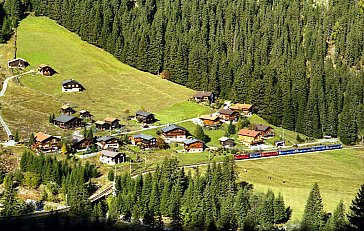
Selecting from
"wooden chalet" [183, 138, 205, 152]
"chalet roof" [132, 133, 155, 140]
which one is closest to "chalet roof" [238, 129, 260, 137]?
"wooden chalet" [183, 138, 205, 152]

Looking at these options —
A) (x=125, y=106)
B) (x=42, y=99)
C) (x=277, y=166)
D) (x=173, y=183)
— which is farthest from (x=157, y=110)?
(x=173, y=183)

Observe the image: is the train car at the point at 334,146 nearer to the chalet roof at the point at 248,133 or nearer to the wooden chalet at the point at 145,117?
the chalet roof at the point at 248,133

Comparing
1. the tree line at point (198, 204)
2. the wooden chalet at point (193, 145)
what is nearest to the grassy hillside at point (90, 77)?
the wooden chalet at point (193, 145)

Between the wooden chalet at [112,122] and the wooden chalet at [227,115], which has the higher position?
the wooden chalet at [227,115]

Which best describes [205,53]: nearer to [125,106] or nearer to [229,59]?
[229,59]

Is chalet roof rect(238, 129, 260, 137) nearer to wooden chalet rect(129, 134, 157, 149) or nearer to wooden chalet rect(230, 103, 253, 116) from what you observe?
wooden chalet rect(230, 103, 253, 116)

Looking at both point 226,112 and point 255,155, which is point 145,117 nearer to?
point 226,112

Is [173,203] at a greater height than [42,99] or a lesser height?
lesser
